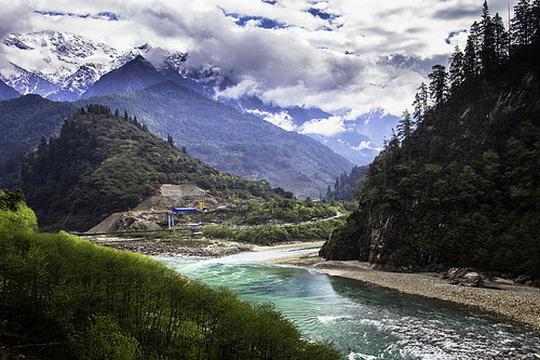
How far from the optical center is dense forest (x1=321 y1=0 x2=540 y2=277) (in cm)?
8581

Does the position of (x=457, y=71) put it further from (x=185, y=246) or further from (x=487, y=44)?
(x=185, y=246)

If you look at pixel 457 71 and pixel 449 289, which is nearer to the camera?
pixel 449 289

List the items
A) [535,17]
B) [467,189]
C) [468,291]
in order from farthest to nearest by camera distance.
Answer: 1. [535,17]
2. [467,189]
3. [468,291]

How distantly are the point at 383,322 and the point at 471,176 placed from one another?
4972 centimetres

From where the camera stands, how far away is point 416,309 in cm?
6712

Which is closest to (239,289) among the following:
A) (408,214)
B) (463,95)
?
(408,214)

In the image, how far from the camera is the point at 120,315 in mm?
43656

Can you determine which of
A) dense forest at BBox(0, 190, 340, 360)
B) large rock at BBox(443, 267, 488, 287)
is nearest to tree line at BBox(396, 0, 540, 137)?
large rock at BBox(443, 267, 488, 287)

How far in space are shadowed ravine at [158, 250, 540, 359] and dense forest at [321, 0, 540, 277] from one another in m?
20.0

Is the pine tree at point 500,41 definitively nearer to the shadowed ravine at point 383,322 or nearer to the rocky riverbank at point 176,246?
the shadowed ravine at point 383,322

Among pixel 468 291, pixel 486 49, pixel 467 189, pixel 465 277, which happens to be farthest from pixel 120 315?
pixel 486 49

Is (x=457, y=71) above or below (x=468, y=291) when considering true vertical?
above

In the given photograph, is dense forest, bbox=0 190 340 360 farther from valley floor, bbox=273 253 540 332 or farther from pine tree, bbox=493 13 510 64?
pine tree, bbox=493 13 510 64

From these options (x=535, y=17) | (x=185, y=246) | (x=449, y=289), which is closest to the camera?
(x=449, y=289)
